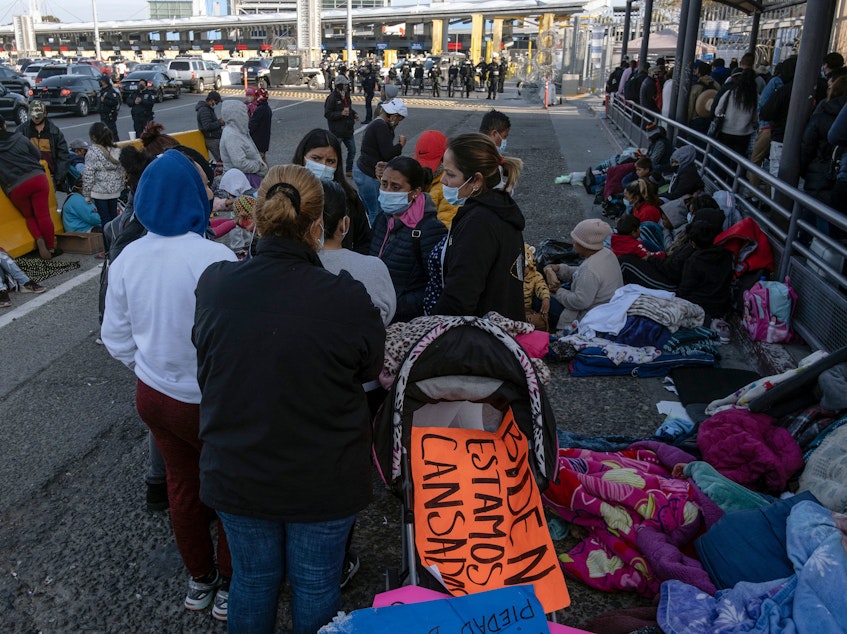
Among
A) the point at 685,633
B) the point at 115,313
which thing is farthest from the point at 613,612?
the point at 115,313

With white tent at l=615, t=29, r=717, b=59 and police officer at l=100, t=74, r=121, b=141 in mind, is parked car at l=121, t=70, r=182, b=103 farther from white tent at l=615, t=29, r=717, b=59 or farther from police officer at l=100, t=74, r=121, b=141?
white tent at l=615, t=29, r=717, b=59

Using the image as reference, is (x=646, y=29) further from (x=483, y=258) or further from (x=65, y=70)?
(x=65, y=70)

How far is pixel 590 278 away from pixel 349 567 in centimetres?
358

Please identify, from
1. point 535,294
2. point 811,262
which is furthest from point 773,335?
point 535,294

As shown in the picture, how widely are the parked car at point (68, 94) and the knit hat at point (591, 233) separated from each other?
75.4 ft

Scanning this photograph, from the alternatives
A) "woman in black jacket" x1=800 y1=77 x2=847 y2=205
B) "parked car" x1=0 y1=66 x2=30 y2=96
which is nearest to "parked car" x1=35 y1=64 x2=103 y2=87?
"parked car" x1=0 y1=66 x2=30 y2=96

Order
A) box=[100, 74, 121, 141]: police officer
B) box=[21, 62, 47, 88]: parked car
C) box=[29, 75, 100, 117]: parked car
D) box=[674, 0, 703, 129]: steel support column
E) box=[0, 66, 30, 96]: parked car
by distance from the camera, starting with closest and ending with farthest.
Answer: box=[674, 0, 703, 129]: steel support column, box=[100, 74, 121, 141]: police officer, box=[29, 75, 100, 117]: parked car, box=[0, 66, 30, 96]: parked car, box=[21, 62, 47, 88]: parked car

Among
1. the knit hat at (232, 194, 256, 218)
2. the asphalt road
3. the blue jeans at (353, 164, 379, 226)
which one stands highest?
the knit hat at (232, 194, 256, 218)

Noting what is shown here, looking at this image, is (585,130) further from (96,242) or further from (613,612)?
(613,612)

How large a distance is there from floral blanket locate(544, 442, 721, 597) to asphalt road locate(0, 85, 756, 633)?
11 cm

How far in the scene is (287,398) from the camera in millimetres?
2129

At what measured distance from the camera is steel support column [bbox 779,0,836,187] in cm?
654

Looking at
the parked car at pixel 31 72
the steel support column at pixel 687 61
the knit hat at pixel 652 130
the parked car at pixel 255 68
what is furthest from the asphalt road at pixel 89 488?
the parked car at pixel 255 68

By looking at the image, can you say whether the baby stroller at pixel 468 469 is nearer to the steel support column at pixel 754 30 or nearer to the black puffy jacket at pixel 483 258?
the black puffy jacket at pixel 483 258
